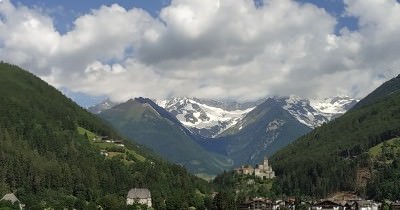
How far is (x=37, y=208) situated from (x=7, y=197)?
498 inches

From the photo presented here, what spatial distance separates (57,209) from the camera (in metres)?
199

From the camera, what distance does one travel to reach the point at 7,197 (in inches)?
7795

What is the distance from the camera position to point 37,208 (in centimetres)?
19175

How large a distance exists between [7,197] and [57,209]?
51.3 feet

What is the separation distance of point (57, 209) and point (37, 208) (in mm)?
8287
